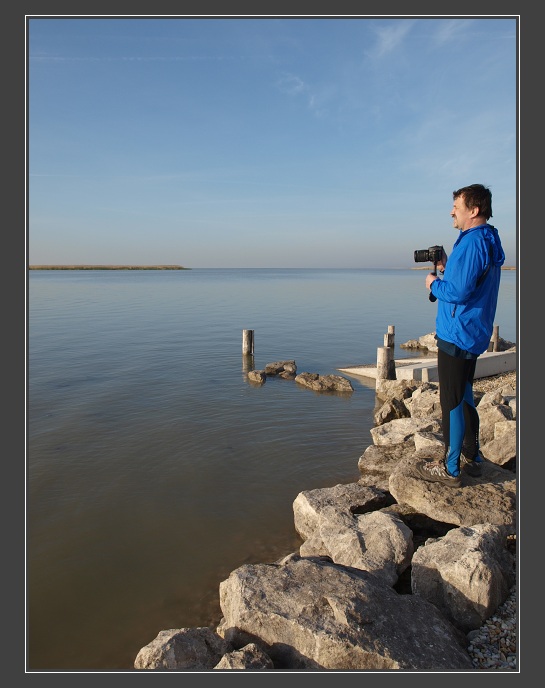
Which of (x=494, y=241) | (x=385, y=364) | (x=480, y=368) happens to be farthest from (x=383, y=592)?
(x=480, y=368)

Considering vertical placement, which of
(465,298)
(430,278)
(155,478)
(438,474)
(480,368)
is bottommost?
(155,478)

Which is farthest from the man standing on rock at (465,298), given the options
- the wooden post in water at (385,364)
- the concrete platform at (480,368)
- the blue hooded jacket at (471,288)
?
the wooden post in water at (385,364)

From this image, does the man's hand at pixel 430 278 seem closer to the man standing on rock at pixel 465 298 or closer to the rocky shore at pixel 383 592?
the man standing on rock at pixel 465 298

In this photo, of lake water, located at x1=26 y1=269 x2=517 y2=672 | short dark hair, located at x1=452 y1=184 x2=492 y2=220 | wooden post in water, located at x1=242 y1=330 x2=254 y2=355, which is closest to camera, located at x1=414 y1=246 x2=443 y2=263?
short dark hair, located at x1=452 y1=184 x2=492 y2=220

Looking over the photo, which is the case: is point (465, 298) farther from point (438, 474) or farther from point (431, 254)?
point (438, 474)

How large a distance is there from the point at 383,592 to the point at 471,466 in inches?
84.4

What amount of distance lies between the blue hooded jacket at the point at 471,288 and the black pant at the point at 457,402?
0.22m

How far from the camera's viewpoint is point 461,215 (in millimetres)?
4586

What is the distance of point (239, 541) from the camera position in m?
6.50

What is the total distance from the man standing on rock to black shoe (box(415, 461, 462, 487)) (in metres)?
0.60

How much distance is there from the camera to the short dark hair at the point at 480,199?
449cm

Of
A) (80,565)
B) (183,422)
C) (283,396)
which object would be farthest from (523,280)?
(283,396)

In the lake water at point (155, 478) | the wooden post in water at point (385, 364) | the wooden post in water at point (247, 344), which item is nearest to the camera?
the lake water at point (155, 478)

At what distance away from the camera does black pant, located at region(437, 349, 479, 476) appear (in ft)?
15.8
